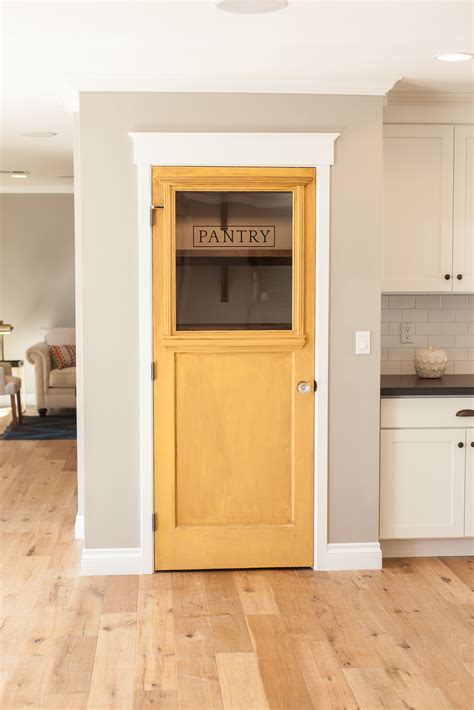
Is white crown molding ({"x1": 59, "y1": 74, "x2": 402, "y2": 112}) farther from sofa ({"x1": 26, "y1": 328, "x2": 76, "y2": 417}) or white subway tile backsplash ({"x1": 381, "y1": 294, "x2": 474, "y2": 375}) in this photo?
sofa ({"x1": 26, "y1": 328, "x2": 76, "y2": 417})

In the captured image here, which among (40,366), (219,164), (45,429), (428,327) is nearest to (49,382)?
(40,366)

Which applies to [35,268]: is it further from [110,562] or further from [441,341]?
[110,562]

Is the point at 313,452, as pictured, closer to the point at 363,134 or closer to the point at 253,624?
the point at 253,624

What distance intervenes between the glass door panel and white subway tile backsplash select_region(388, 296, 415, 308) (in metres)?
0.91

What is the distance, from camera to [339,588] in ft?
13.8

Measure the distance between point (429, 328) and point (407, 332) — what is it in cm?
14

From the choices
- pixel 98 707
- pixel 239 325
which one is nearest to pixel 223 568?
pixel 239 325

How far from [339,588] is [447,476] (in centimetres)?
85

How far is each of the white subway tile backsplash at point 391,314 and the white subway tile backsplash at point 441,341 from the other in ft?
0.74

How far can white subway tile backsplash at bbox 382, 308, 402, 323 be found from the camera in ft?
16.6

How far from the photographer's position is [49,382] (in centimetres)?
927

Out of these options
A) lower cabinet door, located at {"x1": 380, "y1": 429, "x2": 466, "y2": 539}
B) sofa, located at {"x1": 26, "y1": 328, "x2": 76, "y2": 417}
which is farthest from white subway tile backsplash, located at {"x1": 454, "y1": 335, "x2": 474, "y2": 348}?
sofa, located at {"x1": 26, "y1": 328, "x2": 76, "y2": 417}

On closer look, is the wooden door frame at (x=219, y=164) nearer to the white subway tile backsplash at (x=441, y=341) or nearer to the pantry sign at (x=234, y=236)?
the pantry sign at (x=234, y=236)

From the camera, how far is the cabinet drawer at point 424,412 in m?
4.52
